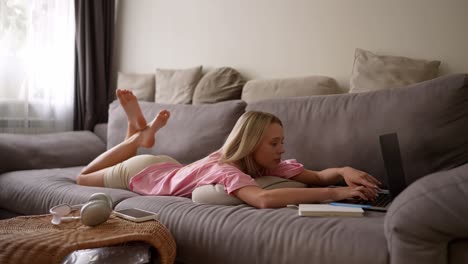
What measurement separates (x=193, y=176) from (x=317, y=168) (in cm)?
53

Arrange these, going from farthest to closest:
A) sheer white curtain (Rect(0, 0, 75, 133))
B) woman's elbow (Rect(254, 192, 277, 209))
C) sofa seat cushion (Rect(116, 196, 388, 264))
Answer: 1. sheer white curtain (Rect(0, 0, 75, 133))
2. woman's elbow (Rect(254, 192, 277, 209))
3. sofa seat cushion (Rect(116, 196, 388, 264))

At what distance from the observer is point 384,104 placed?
6.31 ft

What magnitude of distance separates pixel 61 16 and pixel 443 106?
2.64 meters

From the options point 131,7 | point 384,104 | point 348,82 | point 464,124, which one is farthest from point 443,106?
point 131,7

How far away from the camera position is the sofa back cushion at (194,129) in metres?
2.43

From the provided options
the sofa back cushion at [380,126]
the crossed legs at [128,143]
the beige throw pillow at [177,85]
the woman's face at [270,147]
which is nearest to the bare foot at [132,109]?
the crossed legs at [128,143]

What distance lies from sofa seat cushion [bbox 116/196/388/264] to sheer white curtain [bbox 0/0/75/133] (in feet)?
6.36

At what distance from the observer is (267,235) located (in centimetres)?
140

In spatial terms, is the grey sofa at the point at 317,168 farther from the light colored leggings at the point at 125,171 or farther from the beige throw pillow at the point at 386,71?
the beige throw pillow at the point at 386,71

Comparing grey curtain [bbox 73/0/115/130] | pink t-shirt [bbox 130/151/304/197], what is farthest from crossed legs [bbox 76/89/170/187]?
grey curtain [bbox 73/0/115/130]

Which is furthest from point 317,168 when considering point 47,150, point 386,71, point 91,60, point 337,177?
point 91,60

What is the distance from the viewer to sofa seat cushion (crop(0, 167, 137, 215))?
2.03 metres

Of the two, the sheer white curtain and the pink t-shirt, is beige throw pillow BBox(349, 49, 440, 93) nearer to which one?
the pink t-shirt

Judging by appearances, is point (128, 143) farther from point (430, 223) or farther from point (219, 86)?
point (430, 223)
